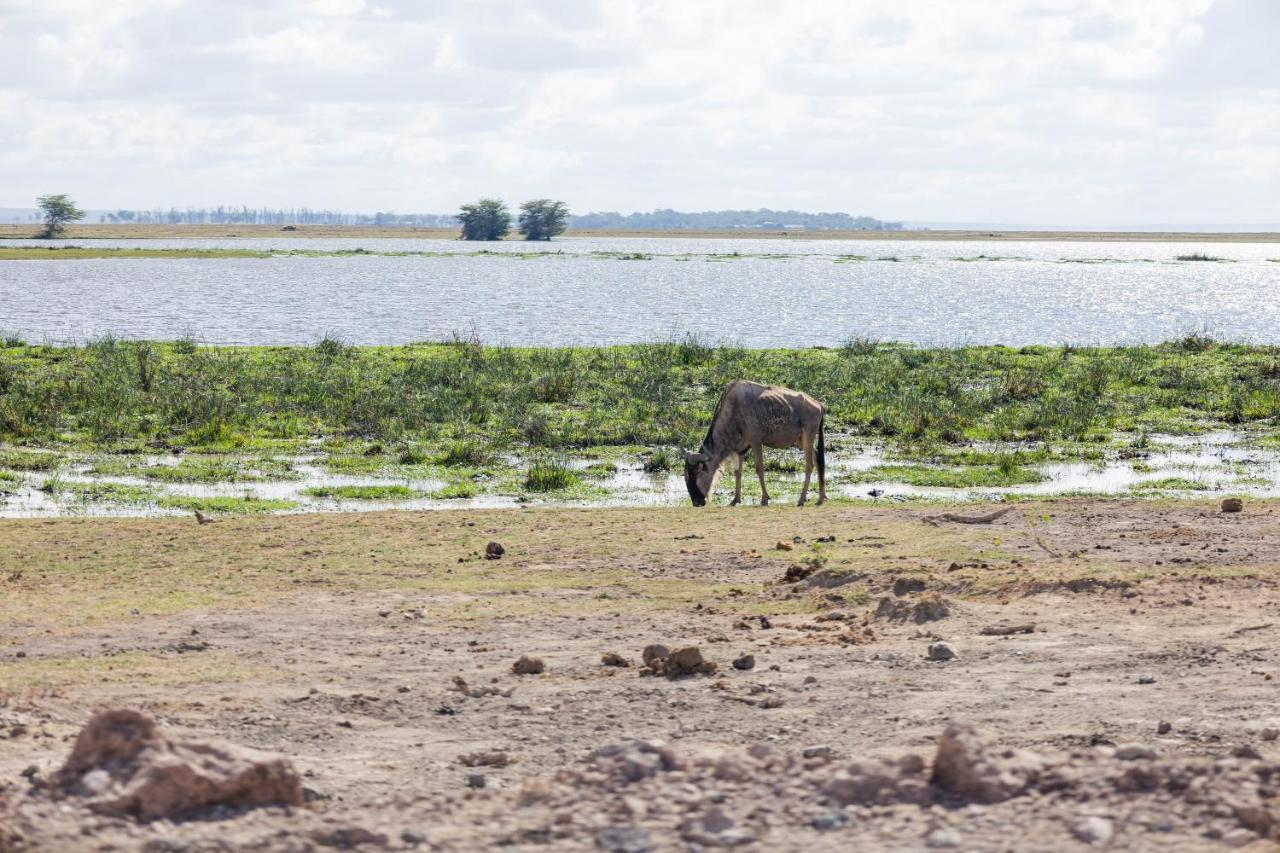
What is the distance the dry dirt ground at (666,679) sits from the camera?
5.72 metres

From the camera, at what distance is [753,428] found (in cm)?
1791

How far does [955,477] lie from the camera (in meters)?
19.9

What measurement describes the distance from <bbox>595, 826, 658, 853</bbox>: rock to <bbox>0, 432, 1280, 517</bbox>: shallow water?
39.9 ft

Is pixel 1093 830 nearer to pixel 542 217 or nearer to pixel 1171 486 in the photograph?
pixel 1171 486

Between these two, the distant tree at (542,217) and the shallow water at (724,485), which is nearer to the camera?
the shallow water at (724,485)

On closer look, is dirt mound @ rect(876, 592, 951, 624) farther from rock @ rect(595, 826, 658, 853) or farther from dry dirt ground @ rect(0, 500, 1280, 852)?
rock @ rect(595, 826, 658, 853)

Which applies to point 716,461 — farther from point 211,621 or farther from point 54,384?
point 54,384

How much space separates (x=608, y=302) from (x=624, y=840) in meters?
64.9

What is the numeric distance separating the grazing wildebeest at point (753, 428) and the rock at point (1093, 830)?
40.0 ft

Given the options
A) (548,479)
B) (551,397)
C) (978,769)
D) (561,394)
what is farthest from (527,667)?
(561,394)

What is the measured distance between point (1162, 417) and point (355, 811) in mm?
22795

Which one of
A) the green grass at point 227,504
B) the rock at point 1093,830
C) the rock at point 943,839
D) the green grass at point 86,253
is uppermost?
the green grass at point 86,253

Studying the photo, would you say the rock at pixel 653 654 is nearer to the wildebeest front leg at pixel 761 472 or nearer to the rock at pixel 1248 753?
the rock at pixel 1248 753

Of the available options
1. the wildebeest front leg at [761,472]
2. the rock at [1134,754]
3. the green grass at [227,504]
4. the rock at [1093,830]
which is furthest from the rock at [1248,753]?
A: the green grass at [227,504]
